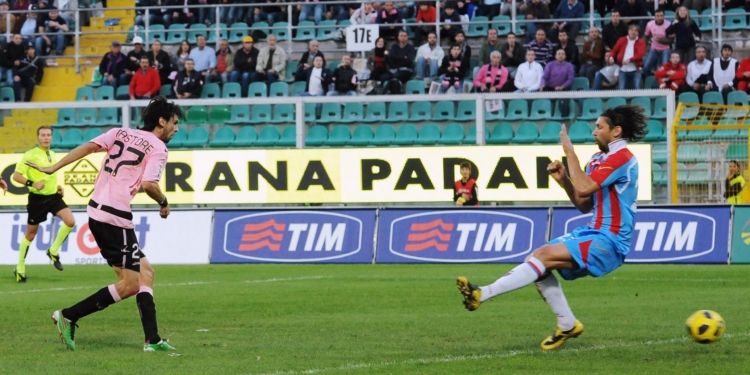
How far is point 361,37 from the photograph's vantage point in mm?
27344

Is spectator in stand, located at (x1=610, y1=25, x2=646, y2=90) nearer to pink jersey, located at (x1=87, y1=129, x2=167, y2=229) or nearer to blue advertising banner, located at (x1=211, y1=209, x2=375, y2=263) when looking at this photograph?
blue advertising banner, located at (x1=211, y1=209, x2=375, y2=263)

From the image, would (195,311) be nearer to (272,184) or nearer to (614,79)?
(272,184)

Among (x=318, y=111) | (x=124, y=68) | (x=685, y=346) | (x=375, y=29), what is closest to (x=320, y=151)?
(x=318, y=111)

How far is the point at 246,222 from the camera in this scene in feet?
73.0

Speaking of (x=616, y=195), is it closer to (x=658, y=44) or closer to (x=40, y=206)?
(x=40, y=206)

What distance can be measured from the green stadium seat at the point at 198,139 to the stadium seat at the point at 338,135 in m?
2.46

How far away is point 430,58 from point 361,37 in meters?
1.74

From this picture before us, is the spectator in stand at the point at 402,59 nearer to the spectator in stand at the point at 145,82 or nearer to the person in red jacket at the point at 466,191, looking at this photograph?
the person in red jacket at the point at 466,191

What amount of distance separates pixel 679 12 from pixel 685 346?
55.6ft

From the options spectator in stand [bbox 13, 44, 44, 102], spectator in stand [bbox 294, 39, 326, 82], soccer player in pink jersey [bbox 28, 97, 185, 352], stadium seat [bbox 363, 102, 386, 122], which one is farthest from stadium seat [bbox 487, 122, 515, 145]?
soccer player in pink jersey [bbox 28, 97, 185, 352]

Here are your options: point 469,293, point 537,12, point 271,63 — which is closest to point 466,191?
point 537,12

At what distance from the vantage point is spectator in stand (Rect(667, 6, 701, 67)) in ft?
82.7

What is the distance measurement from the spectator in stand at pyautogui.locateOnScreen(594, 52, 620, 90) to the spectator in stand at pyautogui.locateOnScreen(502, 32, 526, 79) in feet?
5.79

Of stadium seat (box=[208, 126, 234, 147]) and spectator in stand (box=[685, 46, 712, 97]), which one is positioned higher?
spectator in stand (box=[685, 46, 712, 97])
